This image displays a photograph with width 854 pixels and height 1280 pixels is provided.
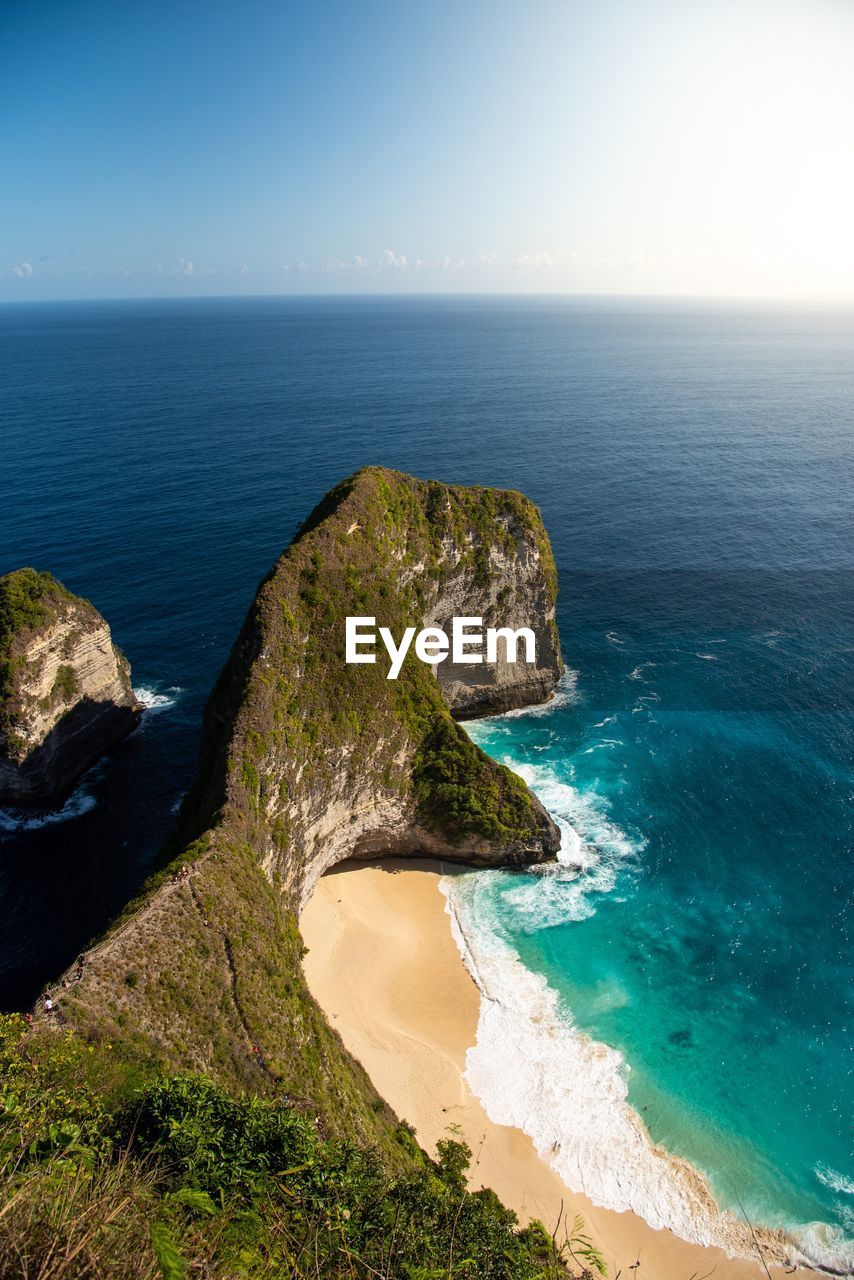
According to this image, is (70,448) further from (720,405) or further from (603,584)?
(720,405)

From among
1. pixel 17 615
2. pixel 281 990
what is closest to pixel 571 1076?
pixel 281 990

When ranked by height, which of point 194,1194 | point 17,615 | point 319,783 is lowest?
point 319,783

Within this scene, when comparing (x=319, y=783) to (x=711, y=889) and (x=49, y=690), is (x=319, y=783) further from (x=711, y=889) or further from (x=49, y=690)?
(x=711, y=889)

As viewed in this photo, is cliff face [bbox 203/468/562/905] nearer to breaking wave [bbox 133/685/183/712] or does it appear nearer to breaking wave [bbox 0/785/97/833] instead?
breaking wave [bbox 0/785/97/833]

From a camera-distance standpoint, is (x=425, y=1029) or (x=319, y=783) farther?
(x=319, y=783)

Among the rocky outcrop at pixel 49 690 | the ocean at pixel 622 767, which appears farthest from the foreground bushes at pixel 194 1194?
the rocky outcrop at pixel 49 690

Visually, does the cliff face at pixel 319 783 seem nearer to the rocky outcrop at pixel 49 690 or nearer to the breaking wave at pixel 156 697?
the rocky outcrop at pixel 49 690

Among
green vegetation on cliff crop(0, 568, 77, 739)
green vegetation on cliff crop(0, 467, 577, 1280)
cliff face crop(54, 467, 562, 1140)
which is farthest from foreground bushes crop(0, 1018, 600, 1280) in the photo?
green vegetation on cliff crop(0, 568, 77, 739)

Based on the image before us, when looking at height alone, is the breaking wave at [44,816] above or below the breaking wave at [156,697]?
below
